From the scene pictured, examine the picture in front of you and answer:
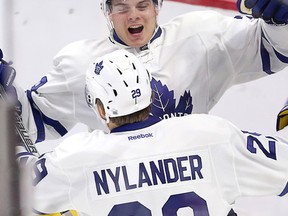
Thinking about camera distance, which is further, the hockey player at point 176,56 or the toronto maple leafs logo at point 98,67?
the hockey player at point 176,56

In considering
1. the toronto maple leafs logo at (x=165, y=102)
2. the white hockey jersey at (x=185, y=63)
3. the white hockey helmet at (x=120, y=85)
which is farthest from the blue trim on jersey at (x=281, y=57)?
the white hockey helmet at (x=120, y=85)

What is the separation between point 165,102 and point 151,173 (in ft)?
1.51

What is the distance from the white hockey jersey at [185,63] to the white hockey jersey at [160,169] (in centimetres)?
42

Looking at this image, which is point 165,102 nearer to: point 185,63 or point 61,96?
point 185,63

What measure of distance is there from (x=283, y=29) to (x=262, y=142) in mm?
385

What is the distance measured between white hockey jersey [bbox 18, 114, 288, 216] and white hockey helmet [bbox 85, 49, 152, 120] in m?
0.04

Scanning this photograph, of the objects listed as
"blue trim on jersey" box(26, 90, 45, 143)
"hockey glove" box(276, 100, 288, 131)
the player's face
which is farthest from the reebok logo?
"blue trim on jersey" box(26, 90, 45, 143)

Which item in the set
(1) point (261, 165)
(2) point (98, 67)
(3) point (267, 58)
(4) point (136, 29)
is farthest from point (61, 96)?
(1) point (261, 165)

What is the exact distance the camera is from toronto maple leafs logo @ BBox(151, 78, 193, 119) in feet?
4.78

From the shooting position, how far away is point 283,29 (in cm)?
136

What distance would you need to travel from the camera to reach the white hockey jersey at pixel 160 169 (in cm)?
103

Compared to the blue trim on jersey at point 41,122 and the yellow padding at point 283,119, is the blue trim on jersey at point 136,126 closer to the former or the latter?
the yellow padding at point 283,119

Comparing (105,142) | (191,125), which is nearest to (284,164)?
(191,125)

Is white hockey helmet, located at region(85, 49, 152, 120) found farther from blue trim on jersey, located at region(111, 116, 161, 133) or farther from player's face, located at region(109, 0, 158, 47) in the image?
player's face, located at region(109, 0, 158, 47)
